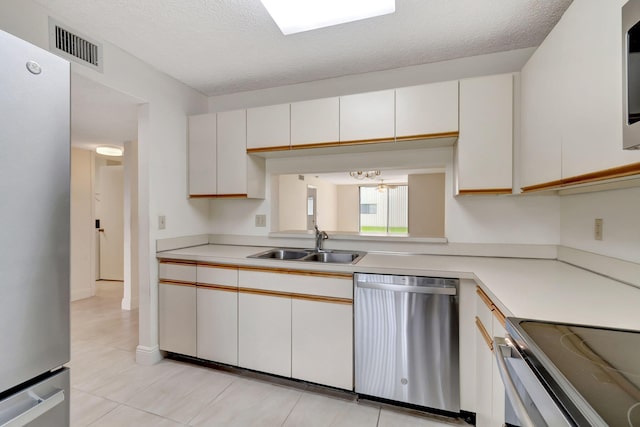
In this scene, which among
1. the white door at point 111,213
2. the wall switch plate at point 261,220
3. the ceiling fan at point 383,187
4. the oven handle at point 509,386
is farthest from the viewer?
the ceiling fan at point 383,187

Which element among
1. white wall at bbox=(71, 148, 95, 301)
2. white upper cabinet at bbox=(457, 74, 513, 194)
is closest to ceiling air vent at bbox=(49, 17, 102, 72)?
white upper cabinet at bbox=(457, 74, 513, 194)

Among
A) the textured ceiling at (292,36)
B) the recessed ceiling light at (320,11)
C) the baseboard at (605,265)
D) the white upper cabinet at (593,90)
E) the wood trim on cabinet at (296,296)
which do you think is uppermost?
the textured ceiling at (292,36)

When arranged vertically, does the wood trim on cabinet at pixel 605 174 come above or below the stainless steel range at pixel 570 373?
above

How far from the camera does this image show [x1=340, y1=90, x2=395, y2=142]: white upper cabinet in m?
2.01

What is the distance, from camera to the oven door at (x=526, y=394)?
585 mm

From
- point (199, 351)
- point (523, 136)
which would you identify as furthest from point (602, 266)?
point (199, 351)

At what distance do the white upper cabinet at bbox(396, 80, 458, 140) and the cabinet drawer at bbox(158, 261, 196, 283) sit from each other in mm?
1893

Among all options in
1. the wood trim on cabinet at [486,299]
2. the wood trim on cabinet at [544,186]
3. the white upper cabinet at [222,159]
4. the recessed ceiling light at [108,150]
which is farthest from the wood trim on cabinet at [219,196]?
the recessed ceiling light at [108,150]

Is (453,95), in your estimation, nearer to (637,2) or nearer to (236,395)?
(637,2)

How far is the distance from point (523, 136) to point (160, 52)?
8.37 feet

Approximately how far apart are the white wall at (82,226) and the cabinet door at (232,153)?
9.49ft

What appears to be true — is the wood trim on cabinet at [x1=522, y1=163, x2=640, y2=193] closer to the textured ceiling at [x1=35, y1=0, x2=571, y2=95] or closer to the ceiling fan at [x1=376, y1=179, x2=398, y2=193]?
the textured ceiling at [x1=35, y1=0, x2=571, y2=95]

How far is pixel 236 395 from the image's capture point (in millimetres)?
1884

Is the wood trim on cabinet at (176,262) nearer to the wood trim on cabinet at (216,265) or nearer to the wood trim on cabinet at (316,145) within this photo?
the wood trim on cabinet at (216,265)
